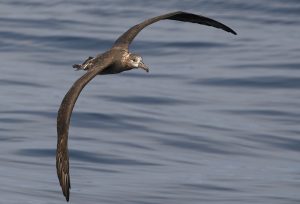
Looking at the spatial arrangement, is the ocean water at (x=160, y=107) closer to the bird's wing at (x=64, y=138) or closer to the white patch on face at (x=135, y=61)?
the white patch on face at (x=135, y=61)

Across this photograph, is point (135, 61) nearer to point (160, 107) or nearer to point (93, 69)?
point (93, 69)

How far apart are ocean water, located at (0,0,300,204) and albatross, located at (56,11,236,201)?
157cm

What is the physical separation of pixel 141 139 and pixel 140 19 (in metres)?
9.07

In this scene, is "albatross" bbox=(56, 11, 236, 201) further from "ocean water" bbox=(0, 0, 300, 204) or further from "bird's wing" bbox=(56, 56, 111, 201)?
"ocean water" bbox=(0, 0, 300, 204)

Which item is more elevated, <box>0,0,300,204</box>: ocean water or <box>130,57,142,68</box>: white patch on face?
<box>130,57,142,68</box>: white patch on face

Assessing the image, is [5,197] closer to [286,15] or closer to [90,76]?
[90,76]

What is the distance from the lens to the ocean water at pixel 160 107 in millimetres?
14906

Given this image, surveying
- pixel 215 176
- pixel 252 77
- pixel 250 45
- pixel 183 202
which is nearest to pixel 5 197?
pixel 183 202

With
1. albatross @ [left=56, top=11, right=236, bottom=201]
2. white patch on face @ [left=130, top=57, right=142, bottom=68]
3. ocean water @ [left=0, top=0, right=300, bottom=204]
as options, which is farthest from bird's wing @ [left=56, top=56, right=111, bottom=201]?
ocean water @ [left=0, top=0, right=300, bottom=204]

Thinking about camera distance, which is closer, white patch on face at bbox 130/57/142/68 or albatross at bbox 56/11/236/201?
albatross at bbox 56/11/236/201

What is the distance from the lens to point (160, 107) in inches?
733

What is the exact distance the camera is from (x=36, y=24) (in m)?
24.8

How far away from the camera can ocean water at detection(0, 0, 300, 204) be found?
14906 mm

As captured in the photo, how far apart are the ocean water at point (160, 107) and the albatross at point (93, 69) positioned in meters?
1.57
